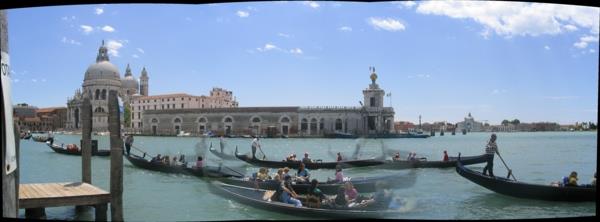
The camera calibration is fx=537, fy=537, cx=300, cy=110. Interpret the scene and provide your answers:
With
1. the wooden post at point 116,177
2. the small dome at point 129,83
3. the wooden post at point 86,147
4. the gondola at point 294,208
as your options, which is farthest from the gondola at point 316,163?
the small dome at point 129,83

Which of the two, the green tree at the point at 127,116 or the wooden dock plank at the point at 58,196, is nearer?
the wooden dock plank at the point at 58,196

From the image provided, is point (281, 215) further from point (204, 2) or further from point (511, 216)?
point (204, 2)

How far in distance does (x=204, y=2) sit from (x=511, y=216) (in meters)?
4.99

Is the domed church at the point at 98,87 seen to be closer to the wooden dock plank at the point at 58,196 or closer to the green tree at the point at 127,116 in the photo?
the green tree at the point at 127,116

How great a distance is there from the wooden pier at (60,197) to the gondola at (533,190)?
16.9 ft

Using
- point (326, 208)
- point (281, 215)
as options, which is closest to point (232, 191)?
point (281, 215)

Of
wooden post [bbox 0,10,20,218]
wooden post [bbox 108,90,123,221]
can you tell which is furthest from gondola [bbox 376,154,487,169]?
wooden post [bbox 0,10,20,218]

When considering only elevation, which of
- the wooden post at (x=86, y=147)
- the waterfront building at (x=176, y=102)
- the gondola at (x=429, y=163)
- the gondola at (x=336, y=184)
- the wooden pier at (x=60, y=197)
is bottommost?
the gondola at (x=429, y=163)

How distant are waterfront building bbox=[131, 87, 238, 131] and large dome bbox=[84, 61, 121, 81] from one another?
6225 mm

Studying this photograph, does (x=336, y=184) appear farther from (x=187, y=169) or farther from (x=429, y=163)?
(x=429, y=163)

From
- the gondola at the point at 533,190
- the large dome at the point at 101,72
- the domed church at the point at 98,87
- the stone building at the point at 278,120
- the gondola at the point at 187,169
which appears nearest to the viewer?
the gondola at the point at 533,190

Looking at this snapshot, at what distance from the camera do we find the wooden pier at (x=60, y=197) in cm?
481

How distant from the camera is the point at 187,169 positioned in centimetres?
1010

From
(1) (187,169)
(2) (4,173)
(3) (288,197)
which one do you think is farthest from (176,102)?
(2) (4,173)
